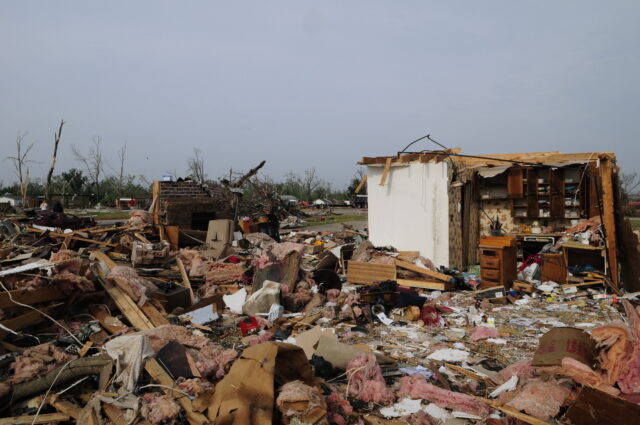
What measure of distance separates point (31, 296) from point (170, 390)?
2.83 metres

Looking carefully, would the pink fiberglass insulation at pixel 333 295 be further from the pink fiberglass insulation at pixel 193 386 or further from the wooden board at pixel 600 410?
the wooden board at pixel 600 410

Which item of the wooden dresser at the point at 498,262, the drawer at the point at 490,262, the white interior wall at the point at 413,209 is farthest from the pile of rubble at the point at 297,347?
the white interior wall at the point at 413,209

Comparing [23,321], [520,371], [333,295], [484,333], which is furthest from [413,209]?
[23,321]

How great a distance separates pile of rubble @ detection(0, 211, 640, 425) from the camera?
10.9ft

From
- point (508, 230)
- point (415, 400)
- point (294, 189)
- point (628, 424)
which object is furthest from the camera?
point (294, 189)

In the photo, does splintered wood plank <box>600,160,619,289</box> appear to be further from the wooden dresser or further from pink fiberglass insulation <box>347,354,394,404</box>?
pink fiberglass insulation <box>347,354,394,404</box>

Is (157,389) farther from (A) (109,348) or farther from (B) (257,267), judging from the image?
(B) (257,267)

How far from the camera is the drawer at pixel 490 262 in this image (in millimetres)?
8375

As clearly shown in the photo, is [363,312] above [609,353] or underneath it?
underneath

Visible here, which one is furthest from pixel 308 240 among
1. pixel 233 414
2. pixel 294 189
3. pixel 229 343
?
pixel 294 189

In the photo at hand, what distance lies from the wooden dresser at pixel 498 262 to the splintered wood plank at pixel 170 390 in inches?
264

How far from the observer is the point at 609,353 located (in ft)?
11.8

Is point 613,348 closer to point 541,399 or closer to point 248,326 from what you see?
point 541,399

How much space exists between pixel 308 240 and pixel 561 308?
8597mm
